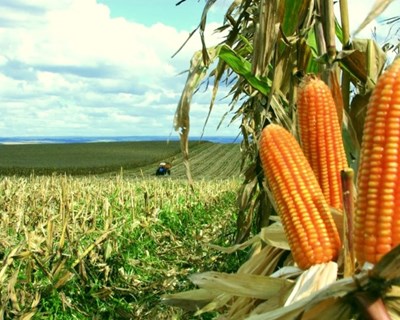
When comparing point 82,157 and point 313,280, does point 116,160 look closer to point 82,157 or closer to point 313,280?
point 82,157

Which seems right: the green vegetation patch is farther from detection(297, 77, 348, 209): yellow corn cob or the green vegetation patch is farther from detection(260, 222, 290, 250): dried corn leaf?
detection(297, 77, 348, 209): yellow corn cob

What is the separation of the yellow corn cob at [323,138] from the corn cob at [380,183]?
485 mm

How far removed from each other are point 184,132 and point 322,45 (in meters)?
0.85

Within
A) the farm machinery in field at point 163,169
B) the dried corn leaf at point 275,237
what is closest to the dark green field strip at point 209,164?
the farm machinery in field at point 163,169

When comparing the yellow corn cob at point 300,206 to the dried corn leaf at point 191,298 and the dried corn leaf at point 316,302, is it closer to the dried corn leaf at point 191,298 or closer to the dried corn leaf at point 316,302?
the dried corn leaf at point 316,302

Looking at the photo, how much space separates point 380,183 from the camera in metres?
1.77

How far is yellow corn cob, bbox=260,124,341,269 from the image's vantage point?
2.06 metres

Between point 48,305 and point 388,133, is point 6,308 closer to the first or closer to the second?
point 48,305

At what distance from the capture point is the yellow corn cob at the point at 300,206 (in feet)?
6.77

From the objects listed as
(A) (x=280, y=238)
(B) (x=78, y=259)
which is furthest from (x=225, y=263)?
(A) (x=280, y=238)

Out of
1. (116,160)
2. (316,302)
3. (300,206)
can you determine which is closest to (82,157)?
(116,160)

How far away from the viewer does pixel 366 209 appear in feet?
5.89

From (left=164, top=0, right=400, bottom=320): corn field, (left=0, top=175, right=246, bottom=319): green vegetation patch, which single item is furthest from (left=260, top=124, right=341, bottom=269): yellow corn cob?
(left=0, top=175, right=246, bottom=319): green vegetation patch

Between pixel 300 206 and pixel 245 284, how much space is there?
36 cm
